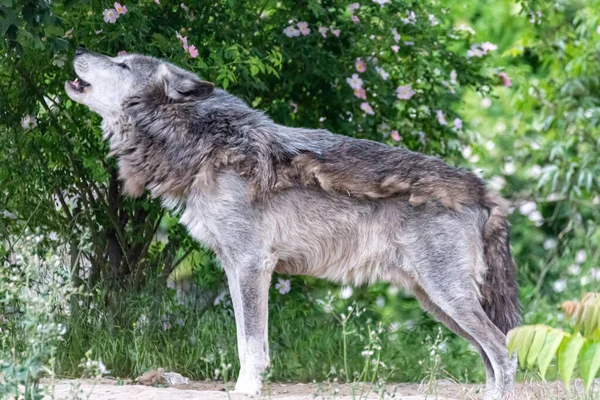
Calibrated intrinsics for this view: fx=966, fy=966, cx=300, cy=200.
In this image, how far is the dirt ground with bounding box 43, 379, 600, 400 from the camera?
4617mm

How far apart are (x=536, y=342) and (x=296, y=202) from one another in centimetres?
242

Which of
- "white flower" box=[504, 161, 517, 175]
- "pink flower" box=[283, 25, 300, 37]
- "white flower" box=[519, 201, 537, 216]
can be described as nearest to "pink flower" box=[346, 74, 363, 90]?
"pink flower" box=[283, 25, 300, 37]

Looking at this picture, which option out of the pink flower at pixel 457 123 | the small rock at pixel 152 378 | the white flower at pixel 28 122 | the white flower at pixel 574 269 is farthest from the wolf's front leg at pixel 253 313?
the white flower at pixel 574 269

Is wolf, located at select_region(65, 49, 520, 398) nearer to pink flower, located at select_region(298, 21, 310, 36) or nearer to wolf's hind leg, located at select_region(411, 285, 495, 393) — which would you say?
wolf's hind leg, located at select_region(411, 285, 495, 393)

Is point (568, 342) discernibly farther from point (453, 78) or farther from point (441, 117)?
point (453, 78)

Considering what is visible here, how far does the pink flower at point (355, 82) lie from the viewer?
7.07 m

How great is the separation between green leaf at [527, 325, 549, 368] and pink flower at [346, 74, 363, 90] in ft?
12.4

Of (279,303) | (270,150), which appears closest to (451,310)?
(270,150)

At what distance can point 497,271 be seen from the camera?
580 centimetres

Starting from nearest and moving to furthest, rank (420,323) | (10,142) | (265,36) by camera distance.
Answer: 1. (10,142)
2. (265,36)
3. (420,323)

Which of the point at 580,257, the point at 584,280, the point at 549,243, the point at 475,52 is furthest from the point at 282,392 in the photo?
the point at 549,243

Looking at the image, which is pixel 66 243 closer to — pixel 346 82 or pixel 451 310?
pixel 346 82

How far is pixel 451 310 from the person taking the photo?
5.58 m

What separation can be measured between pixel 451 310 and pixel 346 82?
2227 mm
